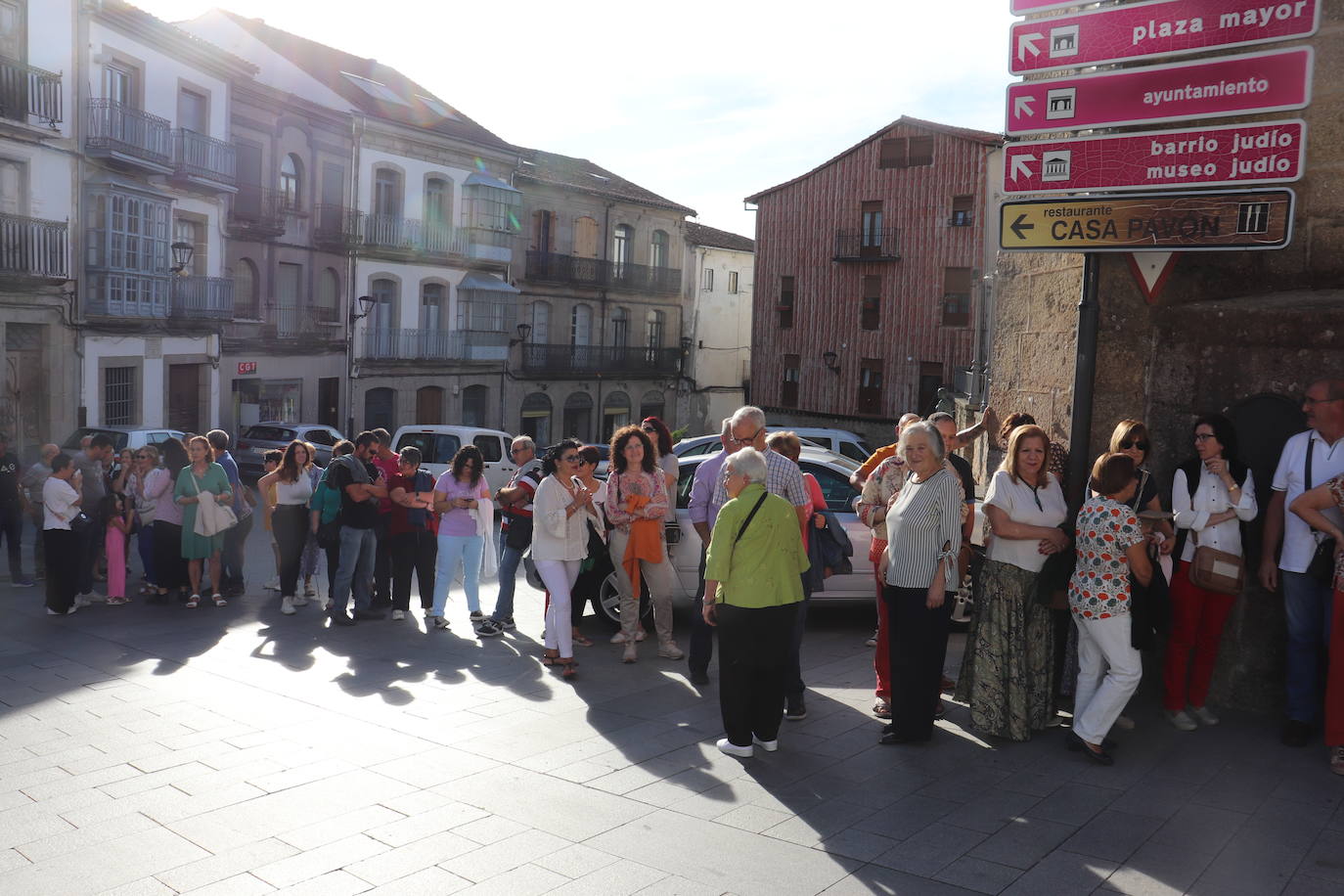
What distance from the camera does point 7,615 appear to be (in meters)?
10.6

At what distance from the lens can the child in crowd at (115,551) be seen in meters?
11.2

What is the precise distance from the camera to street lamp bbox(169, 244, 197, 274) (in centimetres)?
2684

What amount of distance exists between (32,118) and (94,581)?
49.3 feet

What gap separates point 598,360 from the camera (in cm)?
4506

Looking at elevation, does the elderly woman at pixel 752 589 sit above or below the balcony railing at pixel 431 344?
below

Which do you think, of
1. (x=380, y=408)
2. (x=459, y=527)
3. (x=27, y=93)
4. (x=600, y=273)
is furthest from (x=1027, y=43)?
(x=600, y=273)

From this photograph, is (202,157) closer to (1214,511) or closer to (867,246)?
(867,246)

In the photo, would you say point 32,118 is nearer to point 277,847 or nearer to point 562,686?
point 562,686

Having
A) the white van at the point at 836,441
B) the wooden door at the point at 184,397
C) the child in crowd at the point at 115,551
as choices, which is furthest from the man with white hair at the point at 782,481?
the wooden door at the point at 184,397

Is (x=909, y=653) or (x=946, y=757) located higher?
(x=909, y=653)

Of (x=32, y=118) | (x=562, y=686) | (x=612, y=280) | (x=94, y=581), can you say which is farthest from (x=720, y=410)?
(x=562, y=686)

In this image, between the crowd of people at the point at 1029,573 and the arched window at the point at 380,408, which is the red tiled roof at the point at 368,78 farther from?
the crowd of people at the point at 1029,573

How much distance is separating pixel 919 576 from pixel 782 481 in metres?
1.28

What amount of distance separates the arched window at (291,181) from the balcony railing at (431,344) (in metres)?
4.62
